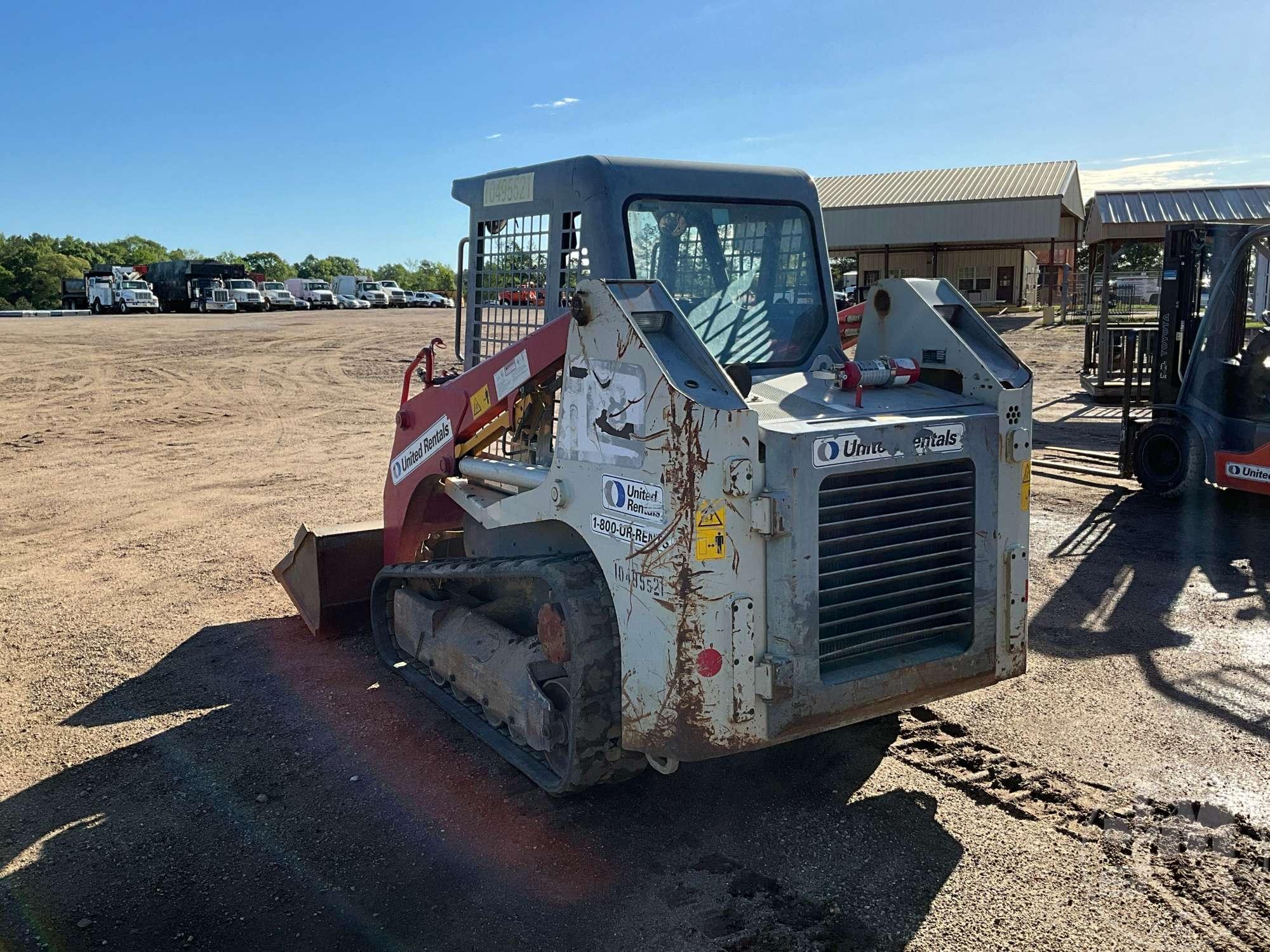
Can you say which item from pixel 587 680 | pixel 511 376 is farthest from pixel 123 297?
pixel 587 680

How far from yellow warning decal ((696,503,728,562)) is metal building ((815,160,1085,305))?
33.8m

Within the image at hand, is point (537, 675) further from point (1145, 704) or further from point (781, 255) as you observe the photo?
point (1145, 704)

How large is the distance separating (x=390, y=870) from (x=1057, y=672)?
149 inches

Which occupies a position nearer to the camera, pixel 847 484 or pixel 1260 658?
pixel 847 484

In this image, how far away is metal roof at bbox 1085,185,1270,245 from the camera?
21797 millimetres

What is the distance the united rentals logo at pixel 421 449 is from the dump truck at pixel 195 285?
40.0 meters

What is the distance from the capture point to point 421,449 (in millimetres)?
5777

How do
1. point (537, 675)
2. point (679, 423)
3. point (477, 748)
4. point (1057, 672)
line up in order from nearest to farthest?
1. point (679, 423)
2. point (537, 675)
3. point (477, 748)
4. point (1057, 672)

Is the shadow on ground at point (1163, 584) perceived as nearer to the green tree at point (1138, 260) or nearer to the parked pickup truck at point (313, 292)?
the green tree at point (1138, 260)

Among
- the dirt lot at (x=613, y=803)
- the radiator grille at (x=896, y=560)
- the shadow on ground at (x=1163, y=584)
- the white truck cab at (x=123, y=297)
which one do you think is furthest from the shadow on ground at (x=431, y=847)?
the white truck cab at (x=123, y=297)

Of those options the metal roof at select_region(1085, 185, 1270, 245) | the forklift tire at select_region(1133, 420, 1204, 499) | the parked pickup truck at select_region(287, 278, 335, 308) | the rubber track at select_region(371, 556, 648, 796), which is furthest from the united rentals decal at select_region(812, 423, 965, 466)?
the parked pickup truck at select_region(287, 278, 335, 308)

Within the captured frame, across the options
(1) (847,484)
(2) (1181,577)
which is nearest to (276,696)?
(1) (847,484)

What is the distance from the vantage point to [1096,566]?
805cm

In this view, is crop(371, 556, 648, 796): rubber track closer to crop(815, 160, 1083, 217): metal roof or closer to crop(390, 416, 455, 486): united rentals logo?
crop(390, 416, 455, 486): united rentals logo
